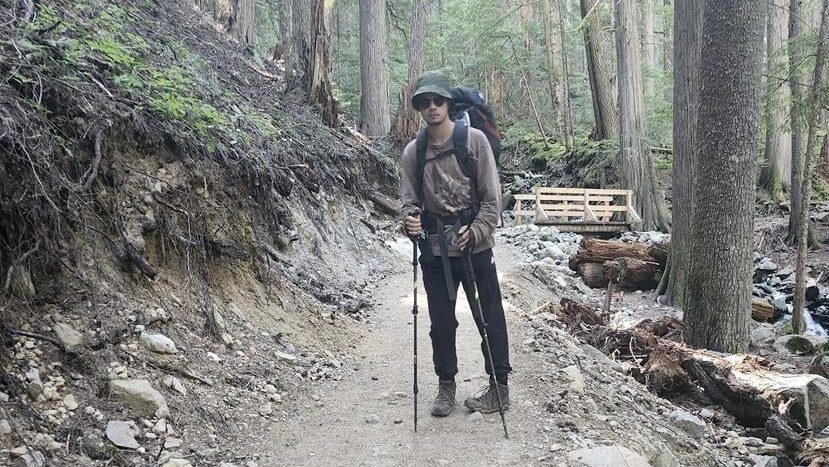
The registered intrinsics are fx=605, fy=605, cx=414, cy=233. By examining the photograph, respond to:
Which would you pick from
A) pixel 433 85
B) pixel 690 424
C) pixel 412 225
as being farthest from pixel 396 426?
pixel 690 424

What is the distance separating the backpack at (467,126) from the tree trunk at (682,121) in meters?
6.25

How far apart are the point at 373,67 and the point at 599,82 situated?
9146mm

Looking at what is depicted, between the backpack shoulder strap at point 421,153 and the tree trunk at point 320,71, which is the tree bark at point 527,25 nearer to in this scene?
the tree trunk at point 320,71

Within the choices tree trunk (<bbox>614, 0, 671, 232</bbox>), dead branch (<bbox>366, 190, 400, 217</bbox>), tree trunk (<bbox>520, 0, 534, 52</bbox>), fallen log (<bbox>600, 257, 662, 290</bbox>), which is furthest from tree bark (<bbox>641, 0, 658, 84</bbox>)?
dead branch (<bbox>366, 190, 400, 217</bbox>)

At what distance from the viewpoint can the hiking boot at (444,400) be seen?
4082 millimetres

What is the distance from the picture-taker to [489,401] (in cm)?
410

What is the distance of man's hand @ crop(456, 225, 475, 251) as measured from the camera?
12.1 feet

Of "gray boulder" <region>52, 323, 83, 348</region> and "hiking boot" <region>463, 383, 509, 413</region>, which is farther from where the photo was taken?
"hiking boot" <region>463, 383, 509, 413</region>

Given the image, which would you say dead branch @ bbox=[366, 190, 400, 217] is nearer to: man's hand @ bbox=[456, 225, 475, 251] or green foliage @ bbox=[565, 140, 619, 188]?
man's hand @ bbox=[456, 225, 475, 251]

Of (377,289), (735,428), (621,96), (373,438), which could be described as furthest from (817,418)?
(621,96)

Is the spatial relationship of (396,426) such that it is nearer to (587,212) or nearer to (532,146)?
(587,212)

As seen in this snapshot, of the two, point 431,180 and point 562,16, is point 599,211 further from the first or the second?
point 431,180

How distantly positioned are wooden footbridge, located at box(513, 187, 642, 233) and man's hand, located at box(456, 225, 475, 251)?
45.7 ft

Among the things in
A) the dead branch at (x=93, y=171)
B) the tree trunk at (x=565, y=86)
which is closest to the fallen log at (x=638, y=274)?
the dead branch at (x=93, y=171)
